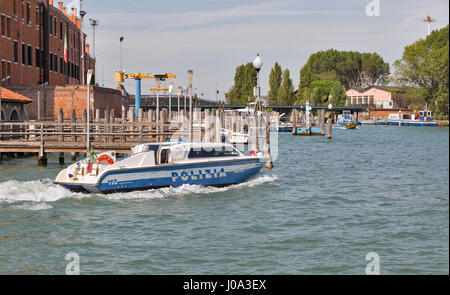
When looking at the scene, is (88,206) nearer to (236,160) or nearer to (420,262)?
(236,160)

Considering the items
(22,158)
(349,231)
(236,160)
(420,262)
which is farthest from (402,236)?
(22,158)

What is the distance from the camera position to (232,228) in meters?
16.2

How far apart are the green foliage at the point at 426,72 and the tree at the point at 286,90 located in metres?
27.8

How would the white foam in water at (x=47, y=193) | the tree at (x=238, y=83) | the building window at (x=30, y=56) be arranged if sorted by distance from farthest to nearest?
the tree at (x=238, y=83)
the building window at (x=30, y=56)
the white foam in water at (x=47, y=193)

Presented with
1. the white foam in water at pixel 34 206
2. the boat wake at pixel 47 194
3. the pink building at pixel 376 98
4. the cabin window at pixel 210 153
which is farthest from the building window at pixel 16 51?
the pink building at pixel 376 98

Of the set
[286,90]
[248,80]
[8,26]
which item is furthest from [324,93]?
[8,26]

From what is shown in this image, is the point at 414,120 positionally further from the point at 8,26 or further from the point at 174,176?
the point at 174,176

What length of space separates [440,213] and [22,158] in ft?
86.6

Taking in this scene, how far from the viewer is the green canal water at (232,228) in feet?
41.5

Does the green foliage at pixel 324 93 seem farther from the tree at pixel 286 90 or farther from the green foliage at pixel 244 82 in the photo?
the green foliage at pixel 244 82

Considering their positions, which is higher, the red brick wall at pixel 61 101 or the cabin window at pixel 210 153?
the red brick wall at pixel 61 101

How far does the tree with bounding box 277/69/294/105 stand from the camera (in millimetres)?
135337

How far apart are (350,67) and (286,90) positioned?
160ft

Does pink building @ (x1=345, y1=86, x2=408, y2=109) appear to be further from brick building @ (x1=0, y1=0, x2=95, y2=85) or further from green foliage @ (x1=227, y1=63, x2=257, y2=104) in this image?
brick building @ (x1=0, y1=0, x2=95, y2=85)
